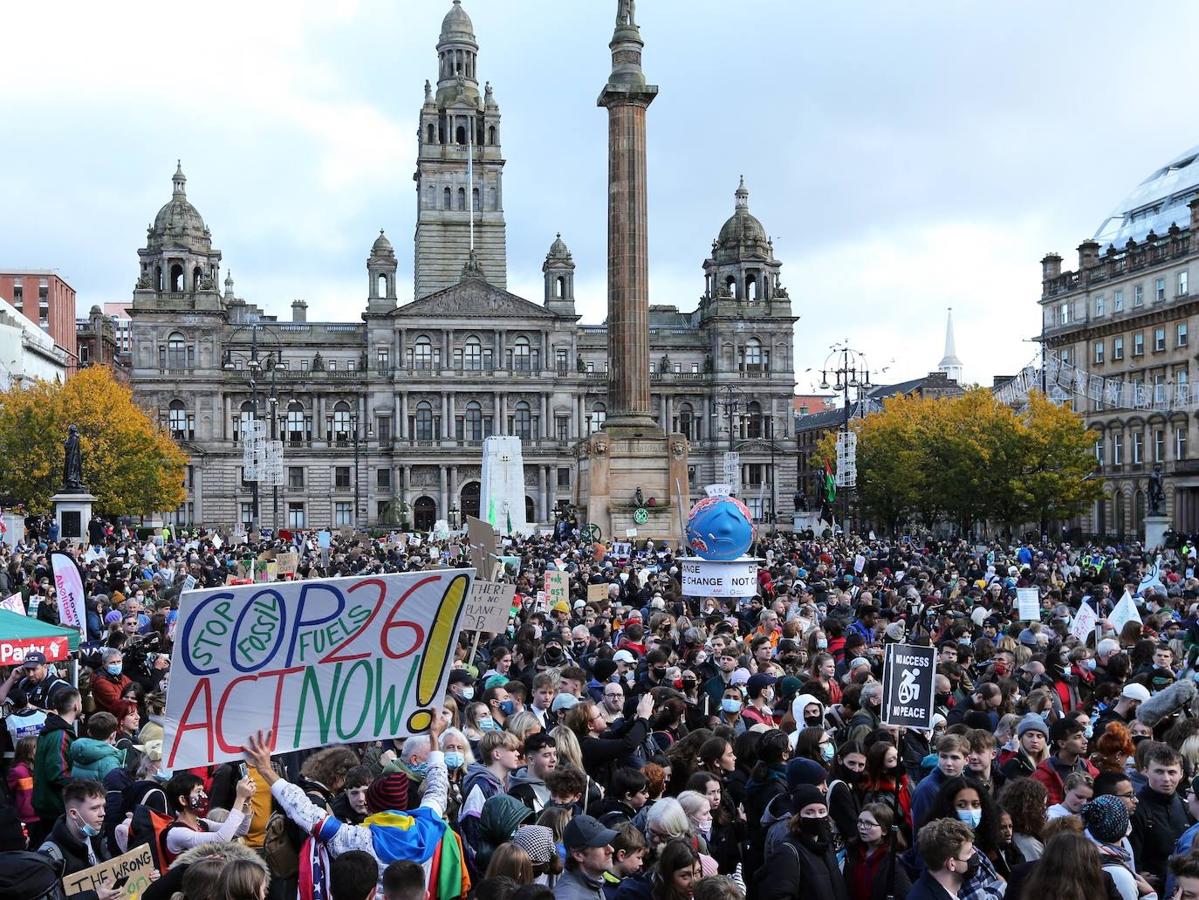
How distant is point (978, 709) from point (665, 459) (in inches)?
1370

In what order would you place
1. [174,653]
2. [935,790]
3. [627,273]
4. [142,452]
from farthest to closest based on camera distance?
1. [142,452]
2. [627,273]
3. [935,790]
4. [174,653]

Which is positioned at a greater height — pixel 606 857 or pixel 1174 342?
pixel 1174 342

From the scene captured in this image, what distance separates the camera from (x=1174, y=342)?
64.2 meters

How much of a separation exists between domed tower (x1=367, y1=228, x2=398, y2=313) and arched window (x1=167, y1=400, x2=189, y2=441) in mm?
13449

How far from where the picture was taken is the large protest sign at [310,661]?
7.09 meters

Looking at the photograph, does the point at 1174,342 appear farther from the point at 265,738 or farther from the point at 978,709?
the point at 265,738

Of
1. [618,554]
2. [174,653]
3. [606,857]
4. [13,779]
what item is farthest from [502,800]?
[618,554]

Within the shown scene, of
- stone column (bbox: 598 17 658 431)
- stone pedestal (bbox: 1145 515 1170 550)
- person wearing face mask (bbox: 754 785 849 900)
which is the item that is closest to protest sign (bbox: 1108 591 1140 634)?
person wearing face mask (bbox: 754 785 849 900)

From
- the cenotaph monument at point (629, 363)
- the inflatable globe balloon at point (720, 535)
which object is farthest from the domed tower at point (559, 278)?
the inflatable globe balloon at point (720, 535)

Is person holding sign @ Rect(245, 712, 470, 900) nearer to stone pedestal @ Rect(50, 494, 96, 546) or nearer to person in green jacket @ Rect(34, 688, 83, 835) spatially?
person in green jacket @ Rect(34, 688, 83, 835)

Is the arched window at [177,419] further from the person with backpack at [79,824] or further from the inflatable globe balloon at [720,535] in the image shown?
the person with backpack at [79,824]

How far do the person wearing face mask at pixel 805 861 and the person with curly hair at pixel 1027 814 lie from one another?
89 cm

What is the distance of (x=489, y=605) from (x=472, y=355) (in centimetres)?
7961

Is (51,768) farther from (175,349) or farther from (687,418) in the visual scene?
(687,418)
